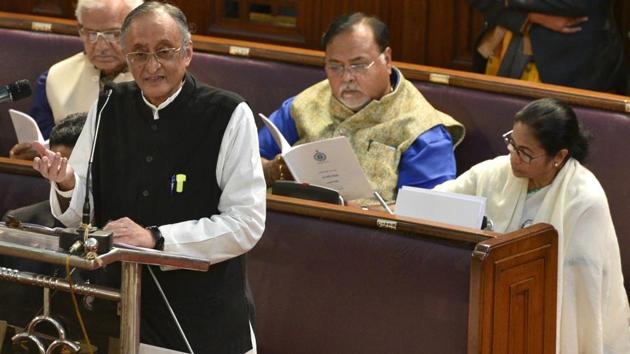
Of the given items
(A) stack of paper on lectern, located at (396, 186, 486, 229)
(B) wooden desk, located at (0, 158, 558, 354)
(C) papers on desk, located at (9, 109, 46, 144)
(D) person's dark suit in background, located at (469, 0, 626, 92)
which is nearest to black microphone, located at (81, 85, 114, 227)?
(B) wooden desk, located at (0, 158, 558, 354)

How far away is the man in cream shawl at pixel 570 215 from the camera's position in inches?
151

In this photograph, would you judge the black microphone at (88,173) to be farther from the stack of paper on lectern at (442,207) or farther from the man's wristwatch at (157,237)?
the stack of paper on lectern at (442,207)

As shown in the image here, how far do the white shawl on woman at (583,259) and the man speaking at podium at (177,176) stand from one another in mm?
1272

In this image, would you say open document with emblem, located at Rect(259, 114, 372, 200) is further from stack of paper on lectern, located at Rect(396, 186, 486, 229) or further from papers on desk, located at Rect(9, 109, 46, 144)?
papers on desk, located at Rect(9, 109, 46, 144)

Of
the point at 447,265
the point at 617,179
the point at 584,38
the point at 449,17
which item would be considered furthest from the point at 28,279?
the point at 449,17

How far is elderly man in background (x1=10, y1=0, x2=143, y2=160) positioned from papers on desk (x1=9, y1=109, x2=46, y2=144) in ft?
0.14

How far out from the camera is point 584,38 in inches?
186

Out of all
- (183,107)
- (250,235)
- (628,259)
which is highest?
(183,107)

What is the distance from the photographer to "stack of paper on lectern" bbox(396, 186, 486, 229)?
11.8ft

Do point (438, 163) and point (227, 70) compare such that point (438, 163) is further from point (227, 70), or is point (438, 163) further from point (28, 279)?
point (28, 279)

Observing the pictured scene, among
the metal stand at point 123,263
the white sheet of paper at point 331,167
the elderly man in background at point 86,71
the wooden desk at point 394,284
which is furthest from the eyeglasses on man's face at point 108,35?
the metal stand at point 123,263

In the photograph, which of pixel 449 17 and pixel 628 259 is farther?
pixel 449 17

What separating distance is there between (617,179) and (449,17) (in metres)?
1.33

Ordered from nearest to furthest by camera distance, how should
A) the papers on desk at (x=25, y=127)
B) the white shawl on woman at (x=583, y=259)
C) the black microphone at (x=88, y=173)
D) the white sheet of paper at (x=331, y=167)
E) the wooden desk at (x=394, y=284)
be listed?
the black microphone at (x=88, y=173), the wooden desk at (x=394, y=284), the white shawl on woman at (x=583, y=259), the white sheet of paper at (x=331, y=167), the papers on desk at (x=25, y=127)
